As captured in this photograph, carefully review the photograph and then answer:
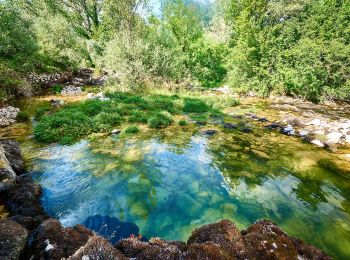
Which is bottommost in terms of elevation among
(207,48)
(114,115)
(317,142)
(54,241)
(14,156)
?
(317,142)

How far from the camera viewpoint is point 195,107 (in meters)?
17.0

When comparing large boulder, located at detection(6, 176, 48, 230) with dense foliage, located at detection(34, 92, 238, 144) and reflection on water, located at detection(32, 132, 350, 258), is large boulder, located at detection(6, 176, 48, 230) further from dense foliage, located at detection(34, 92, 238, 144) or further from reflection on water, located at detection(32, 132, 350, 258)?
dense foliage, located at detection(34, 92, 238, 144)

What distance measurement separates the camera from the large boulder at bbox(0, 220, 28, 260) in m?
2.80

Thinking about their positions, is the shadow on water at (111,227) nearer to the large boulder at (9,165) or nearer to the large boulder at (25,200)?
the large boulder at (25,200)

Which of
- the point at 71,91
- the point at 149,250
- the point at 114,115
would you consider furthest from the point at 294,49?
the point at 149,250

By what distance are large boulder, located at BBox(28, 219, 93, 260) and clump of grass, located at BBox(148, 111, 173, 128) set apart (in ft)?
30.3

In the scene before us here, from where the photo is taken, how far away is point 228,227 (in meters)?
3.28

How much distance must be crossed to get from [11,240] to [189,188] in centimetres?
475

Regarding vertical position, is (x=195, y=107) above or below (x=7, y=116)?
below

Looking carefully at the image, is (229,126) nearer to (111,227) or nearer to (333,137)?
(333,137)

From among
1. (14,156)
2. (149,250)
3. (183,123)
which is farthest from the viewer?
(183,123)

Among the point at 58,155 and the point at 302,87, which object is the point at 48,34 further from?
the point at 302,87

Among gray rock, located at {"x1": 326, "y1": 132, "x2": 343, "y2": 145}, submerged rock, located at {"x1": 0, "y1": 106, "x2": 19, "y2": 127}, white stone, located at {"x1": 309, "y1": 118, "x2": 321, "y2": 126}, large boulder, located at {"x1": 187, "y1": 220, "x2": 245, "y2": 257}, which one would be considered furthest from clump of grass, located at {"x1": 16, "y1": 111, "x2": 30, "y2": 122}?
white stone, located at {"x1": 309, "y1": 118, "x2": 321, "y2": 126}

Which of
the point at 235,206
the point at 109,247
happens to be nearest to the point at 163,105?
the point at 235,206
